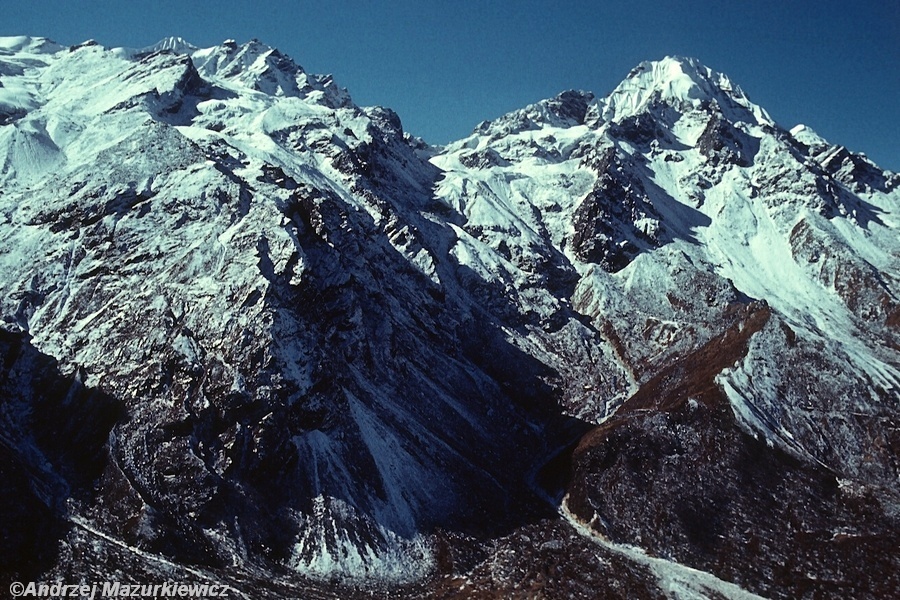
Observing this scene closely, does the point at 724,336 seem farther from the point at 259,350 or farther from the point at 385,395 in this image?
the point at 259,350

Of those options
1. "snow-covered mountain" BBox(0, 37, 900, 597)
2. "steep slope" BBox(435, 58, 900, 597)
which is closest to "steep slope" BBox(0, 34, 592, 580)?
"snow-covered mountain" BBox(0, 37, 900, 597)

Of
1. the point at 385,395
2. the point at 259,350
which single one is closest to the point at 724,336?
the point at 385,395

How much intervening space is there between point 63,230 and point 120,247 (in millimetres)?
9613

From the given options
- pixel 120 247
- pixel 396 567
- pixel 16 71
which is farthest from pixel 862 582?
pixel 16 71

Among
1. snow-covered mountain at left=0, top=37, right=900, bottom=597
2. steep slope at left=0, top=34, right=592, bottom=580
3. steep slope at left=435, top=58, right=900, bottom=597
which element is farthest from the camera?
steep slope at left=435, top=58, right=900, bottom=597

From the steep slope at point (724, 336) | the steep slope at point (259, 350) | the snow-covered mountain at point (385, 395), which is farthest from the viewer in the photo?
the steep slope at point (724, 336)

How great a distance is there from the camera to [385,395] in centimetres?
7925

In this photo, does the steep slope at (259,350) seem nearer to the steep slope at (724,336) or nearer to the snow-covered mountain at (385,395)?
the snow-covered mountain at (385,395)

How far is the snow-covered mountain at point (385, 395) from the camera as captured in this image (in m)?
55.3

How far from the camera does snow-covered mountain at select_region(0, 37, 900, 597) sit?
181ft

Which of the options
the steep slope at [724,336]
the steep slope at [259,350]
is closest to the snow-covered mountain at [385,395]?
the steep slope at [259,350]

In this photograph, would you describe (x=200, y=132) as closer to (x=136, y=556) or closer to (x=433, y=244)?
(x=433, y=244)

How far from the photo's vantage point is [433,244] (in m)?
123

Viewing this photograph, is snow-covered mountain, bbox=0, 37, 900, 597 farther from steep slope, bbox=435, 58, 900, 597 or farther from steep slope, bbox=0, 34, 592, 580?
steep slope, bbox=435, 58, 900, 597
